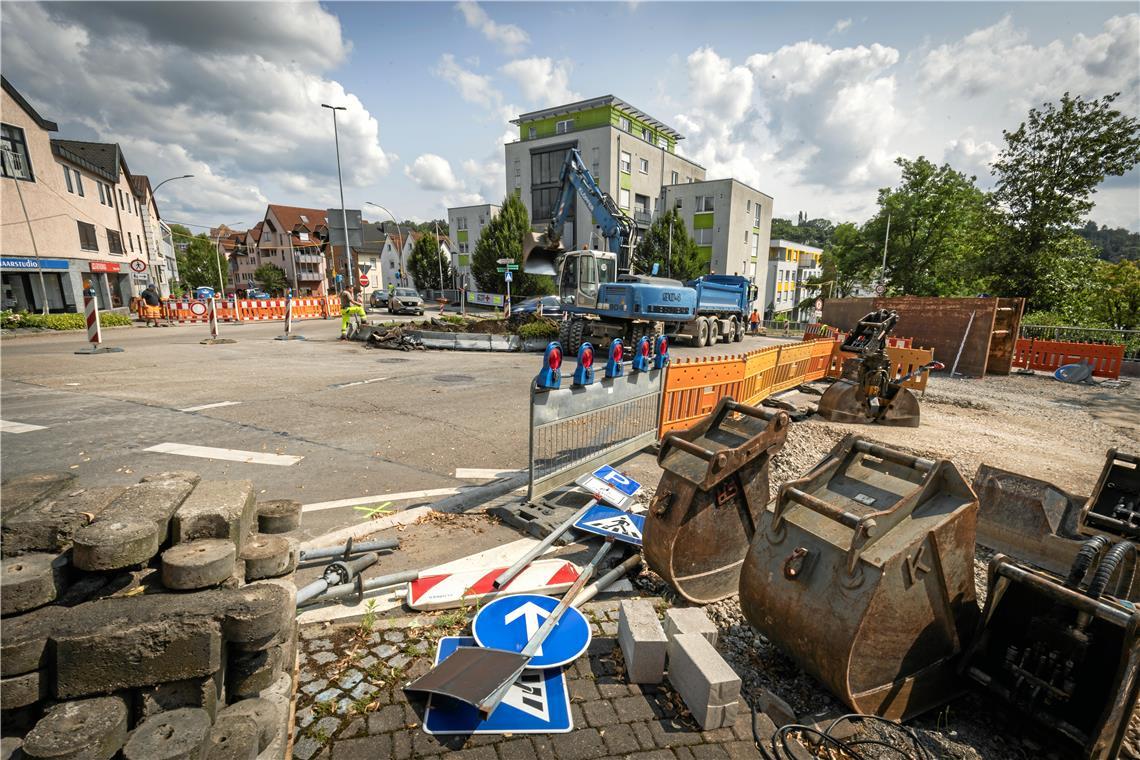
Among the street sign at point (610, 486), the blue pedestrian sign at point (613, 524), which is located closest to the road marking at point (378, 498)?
the street sign at point (610, 486)

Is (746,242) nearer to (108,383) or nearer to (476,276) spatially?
(476,276)

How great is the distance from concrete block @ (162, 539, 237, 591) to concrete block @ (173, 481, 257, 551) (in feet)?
0.27

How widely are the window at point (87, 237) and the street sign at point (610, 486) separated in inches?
1442

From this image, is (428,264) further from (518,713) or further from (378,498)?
(518,713)

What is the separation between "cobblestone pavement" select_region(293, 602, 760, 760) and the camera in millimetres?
2334

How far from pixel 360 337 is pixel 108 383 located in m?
7.88

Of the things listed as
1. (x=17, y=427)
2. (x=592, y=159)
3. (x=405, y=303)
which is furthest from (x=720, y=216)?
(x=17, y=427)

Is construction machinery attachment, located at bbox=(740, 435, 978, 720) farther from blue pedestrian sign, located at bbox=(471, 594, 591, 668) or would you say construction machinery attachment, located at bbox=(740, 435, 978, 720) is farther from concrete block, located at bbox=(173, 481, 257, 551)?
Answer: concrete block, located at bbox=(173, 481, 257, 551)

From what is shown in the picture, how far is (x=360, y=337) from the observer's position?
17312 mm

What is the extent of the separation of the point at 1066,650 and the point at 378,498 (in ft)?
17.3

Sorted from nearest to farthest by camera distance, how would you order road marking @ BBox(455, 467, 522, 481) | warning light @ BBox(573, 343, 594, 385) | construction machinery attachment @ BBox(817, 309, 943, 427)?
warning light @ BBox(573, 343, 594, 385), road marking @ BBox(455, 467, 522, 481), construction machinery attachment @ BBox(817, 309, 943, 427)

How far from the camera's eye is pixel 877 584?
2.36 m

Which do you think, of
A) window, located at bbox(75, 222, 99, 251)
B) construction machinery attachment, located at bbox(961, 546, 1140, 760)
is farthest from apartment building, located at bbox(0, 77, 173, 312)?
construction machinery attachment, located at bbox(961, 546, 1140, 760)

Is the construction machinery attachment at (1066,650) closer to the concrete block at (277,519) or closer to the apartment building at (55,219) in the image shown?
the concrete block at (277,519)
